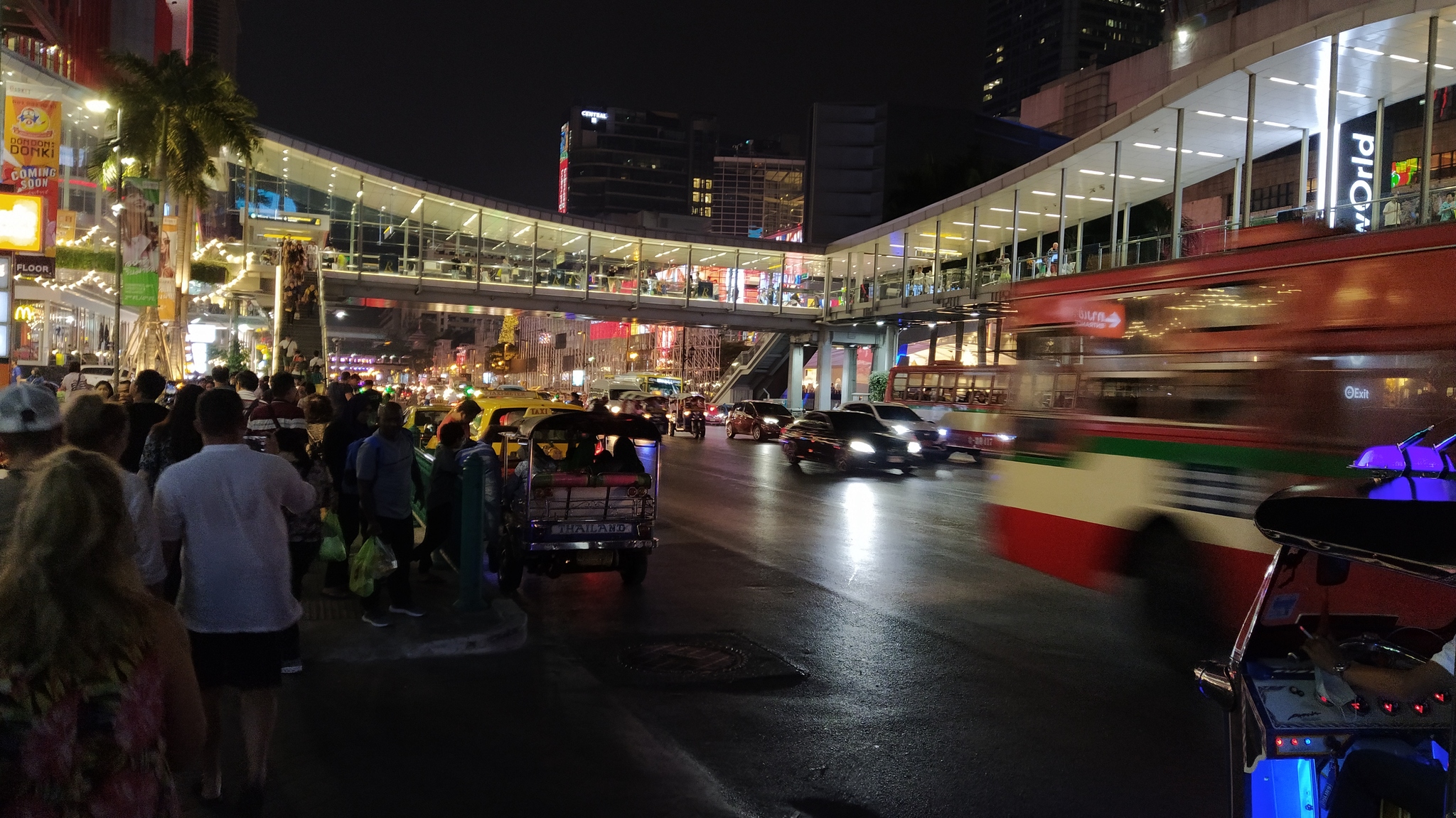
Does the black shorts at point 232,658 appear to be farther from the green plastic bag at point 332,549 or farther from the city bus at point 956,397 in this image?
the city bus at point 956,397

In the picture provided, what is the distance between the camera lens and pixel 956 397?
34.2 meters

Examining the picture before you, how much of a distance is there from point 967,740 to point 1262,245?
5199 mm

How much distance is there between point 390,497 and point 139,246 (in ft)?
65.7

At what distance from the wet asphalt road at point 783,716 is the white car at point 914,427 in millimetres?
17041

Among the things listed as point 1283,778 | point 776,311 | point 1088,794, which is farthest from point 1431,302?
point 776,311

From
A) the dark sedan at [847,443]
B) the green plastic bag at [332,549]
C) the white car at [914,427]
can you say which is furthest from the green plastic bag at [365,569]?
the white car at [914,427]

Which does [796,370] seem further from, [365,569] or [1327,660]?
[1327,660]

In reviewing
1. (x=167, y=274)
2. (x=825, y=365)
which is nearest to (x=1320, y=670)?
(x=167, y=274)

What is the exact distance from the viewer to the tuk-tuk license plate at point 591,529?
33.1 ft

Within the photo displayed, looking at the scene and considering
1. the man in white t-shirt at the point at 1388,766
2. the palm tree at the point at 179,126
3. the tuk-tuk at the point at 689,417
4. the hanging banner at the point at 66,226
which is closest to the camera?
the man in white t-shirt at the point at 1388,766

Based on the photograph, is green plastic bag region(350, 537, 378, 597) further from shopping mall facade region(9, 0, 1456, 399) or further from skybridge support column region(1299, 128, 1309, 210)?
skybridge support column region(1299, 128, 1309, 210)

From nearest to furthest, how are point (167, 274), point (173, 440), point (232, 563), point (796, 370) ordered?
point (232, 563) → point (173, 440) → point (167, 274) → point (796, 370)

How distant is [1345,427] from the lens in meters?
7.64

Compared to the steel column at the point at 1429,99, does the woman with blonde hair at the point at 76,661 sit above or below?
below
